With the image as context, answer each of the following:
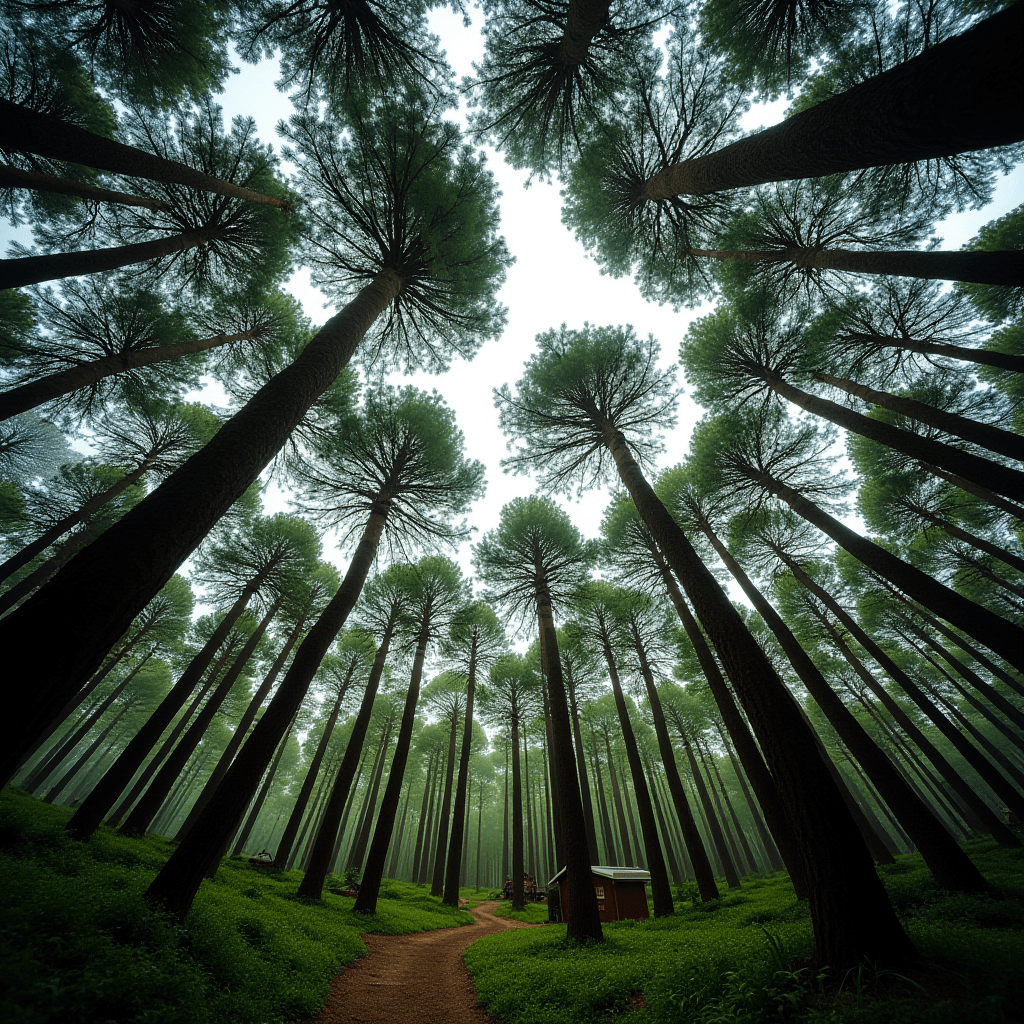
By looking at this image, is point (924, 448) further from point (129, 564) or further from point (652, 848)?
point (652, 848)

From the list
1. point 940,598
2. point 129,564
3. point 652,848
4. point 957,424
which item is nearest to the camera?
point 129,564

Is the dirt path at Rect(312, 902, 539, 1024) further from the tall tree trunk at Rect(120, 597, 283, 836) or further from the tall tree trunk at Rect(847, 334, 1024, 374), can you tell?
the tall tree trunk at Rect(847, 334, 1024, 374)

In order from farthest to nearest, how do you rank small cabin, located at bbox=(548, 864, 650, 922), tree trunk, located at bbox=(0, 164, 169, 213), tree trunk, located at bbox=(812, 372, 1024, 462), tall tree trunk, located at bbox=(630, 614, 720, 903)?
small cabin, located at bbox=(548, 864, 650, 922) → tall tree trunk, located at bbox=(630, 614, 720, 903) → tree trunk, located at bbox=(0, 164, 169, 213) → tree trunk, located at bbox=(812, 372, 1024, 462)

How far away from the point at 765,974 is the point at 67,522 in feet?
65.7

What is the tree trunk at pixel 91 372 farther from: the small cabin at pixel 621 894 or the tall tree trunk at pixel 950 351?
the small cabin at pixel 621 894

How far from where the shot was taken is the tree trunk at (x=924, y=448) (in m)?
6.46

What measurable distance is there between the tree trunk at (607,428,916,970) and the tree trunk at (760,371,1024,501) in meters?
5.30

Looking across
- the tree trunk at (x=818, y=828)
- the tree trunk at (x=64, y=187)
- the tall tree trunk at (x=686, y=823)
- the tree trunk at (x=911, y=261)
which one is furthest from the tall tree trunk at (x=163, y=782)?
the tree trunk at (x=911, y=261)

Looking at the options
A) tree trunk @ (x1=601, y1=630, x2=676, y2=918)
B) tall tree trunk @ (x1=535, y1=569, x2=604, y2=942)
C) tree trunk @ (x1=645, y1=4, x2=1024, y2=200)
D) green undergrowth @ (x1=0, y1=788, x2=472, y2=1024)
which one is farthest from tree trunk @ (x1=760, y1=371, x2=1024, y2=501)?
green undergrowth @ (x1=0, y1=788, x2=472, y2=1024)

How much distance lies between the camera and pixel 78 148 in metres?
6.41

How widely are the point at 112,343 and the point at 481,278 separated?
10.4 metres

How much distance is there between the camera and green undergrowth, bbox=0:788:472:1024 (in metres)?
2.69

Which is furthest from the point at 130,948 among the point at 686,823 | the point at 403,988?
the point at 686,823

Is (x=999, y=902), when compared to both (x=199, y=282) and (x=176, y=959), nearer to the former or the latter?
(x=176, y=959)
